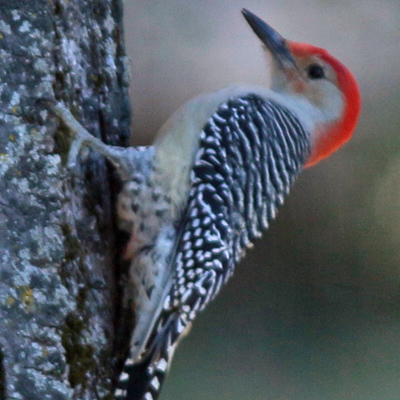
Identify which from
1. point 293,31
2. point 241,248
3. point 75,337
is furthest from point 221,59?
point 75,337

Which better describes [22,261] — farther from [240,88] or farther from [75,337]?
[240,88]

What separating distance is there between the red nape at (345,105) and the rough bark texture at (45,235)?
105cm

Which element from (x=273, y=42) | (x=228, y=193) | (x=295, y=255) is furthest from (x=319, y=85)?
(x=295, y=255)

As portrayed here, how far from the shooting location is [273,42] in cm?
328

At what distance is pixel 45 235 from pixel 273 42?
136 cm

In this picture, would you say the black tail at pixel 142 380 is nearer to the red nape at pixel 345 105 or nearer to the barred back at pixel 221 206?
the barred back at pixel 221 206

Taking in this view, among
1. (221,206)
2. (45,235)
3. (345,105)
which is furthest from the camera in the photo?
(345,105)

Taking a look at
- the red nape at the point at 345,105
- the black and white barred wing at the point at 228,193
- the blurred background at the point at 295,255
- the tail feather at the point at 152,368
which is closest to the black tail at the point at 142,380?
the tail feather at the point at 152,368

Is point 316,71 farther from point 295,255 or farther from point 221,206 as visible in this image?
point 295,255

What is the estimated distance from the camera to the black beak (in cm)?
325

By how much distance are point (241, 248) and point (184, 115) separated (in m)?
0.43

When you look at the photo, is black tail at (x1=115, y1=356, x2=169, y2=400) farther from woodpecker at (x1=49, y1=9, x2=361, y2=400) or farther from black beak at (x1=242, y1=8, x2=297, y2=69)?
black beak at (x1=242, y1=8, x2=297, y2=69)

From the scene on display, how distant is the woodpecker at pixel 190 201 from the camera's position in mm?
2414

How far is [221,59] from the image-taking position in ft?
16.2
